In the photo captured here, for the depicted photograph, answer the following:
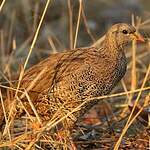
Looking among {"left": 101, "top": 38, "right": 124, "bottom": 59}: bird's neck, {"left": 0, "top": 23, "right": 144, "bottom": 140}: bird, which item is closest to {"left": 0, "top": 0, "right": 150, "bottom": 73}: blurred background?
{"left": 101, "top": 38, "right": 124, "bottom": 59}: bird's neck

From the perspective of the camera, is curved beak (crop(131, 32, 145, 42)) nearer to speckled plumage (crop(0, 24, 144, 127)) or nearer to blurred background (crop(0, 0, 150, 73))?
speckled plumage (crop(0, 24, 144, 127))

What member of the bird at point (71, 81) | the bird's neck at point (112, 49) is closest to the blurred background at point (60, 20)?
the bird's neck at point (112, 49)

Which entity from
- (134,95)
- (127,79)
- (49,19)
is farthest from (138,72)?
(49,19)

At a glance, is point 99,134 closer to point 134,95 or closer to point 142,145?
point 142,145

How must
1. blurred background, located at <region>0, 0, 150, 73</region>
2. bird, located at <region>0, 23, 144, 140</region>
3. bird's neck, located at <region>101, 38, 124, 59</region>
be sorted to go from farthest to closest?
blurred background, located at <region>0, 0, 150, 73</region>, bird's neck, located at <region>101, 38, 124, 59</region>, bird, located at <region>0, 23, 144, 140</region>

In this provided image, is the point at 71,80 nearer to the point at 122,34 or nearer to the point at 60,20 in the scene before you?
the point at 122,34

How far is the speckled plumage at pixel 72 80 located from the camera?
533 centimetres

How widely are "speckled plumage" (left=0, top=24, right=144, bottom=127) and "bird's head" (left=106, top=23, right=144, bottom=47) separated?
17cm

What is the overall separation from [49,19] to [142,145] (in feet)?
19.7

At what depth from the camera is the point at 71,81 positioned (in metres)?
5.36

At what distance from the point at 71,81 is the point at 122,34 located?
67 cm

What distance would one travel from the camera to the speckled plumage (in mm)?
5328

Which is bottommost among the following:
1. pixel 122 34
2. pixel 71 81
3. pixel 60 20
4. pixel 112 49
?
pixel 60 20

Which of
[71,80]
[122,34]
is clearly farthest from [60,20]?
[71,80]
